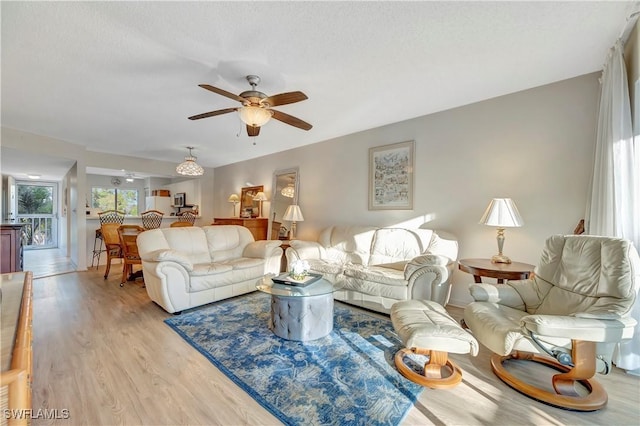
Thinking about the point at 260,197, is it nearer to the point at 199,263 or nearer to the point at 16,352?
the point at 199,263

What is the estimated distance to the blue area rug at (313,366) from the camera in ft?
5.16

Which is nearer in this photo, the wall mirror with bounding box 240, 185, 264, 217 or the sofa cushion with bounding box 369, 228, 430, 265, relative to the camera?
the sofa cushion with bounding box 369, 228, 430, 265

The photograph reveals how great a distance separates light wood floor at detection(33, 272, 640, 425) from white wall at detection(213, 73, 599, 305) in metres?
1.36

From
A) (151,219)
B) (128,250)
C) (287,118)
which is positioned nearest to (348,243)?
(287,118)

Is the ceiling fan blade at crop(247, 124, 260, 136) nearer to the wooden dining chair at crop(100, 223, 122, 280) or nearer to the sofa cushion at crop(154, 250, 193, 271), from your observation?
the sofa cushion at crop(154, 250, 193, 271)

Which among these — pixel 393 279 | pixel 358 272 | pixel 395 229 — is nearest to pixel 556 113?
pixel 395 229

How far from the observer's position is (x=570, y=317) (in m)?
1.59

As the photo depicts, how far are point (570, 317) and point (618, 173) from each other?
1266 millimetres

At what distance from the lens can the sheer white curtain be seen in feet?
6.31

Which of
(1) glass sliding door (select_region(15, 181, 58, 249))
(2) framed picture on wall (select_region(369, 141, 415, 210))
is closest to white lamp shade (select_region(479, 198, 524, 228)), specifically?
(2) framed picture on wall (select_region(369, 141, 415, 210))

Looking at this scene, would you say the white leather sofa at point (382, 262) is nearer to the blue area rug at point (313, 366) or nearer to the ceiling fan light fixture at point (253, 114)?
the blue area rug at point (313, 366)

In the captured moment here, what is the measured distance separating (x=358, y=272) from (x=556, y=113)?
264 cm

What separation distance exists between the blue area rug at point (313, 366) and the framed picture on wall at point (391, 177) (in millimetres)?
1696

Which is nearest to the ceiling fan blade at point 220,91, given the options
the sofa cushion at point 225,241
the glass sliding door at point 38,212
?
the sofa cushion at point 225,241
